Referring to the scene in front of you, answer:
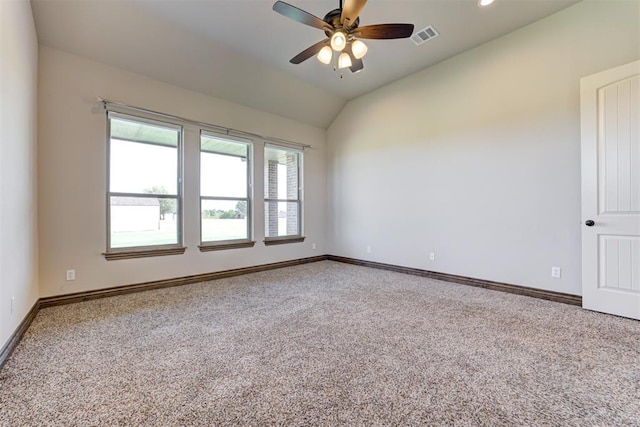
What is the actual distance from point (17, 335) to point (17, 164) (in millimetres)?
1371

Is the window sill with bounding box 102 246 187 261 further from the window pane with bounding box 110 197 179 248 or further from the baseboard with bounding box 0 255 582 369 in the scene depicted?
the baseboard with bounding box 0 255 582 369

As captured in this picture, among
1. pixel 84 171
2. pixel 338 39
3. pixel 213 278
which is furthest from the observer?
pixel 213 278

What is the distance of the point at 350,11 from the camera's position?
7.13 feet

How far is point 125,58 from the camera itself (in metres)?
3.40

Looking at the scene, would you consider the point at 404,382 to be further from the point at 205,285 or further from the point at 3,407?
the point at 205,285

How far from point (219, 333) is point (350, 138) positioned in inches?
172

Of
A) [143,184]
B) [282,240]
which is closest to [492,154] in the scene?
[282,240]

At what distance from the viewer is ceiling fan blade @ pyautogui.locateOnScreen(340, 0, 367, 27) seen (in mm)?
2080

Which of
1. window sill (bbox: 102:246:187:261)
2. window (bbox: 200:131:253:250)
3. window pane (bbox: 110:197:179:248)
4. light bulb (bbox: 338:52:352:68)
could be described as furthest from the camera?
window (bbox: 200:131:253:250)

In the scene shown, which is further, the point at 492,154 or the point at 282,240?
the point at 282,240

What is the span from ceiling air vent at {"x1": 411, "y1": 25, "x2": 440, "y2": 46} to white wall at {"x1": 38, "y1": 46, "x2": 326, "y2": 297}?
126 inches

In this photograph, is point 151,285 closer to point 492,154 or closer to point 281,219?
point 281,219

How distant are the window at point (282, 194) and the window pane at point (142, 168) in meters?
1.64

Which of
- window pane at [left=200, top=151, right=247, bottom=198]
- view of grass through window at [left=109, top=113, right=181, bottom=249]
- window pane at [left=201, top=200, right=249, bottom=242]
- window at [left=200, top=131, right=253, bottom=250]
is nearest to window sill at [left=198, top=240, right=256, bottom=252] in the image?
window at [left=200, top=131, right=253, bottom=250]
